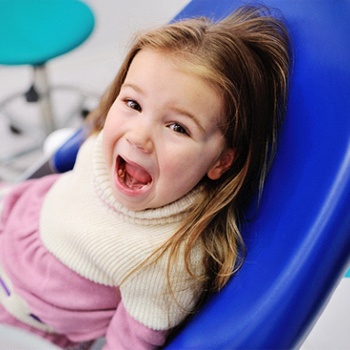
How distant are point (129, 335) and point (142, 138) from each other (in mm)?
290

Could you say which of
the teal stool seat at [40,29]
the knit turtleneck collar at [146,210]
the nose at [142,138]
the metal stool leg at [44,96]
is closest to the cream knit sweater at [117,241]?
the knit turtleneck collar at [146,210]

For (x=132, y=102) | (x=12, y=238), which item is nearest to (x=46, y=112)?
(x=12, y=238)

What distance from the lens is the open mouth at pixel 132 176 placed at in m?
0.87

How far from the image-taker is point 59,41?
143 cm

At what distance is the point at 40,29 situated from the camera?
146cm

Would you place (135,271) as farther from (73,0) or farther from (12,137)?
(12,137)

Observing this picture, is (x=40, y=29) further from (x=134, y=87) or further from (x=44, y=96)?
(x=134, y=87)

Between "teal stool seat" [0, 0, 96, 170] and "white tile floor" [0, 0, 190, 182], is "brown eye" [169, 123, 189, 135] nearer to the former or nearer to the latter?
"teal stool seat" [0, 0, 96, 170]

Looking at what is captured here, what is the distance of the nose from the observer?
811mm

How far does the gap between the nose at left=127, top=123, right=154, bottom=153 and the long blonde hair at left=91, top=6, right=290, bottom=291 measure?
100 mm

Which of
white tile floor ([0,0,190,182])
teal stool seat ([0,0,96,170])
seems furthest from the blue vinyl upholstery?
white tile floor ([0,0,190,182])

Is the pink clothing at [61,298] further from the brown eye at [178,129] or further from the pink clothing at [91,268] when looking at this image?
the brown eye at [178,129]

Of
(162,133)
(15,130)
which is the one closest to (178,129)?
(162,133)

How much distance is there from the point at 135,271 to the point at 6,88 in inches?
57.6
